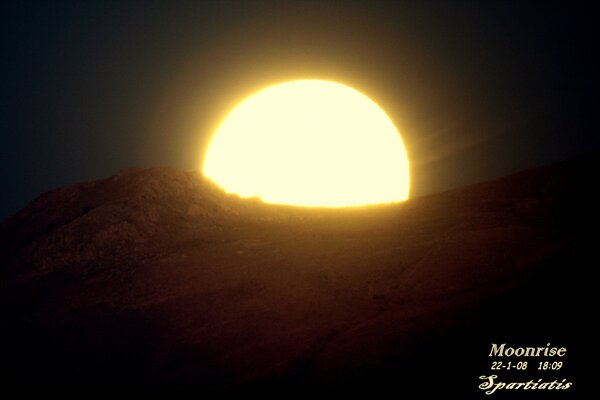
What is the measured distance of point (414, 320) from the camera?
48.2 ft

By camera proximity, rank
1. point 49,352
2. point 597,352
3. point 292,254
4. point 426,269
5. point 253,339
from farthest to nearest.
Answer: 1. point 292,254
2. point 426,269
3. point 49,352
4. point 253,339
5. point 597,352

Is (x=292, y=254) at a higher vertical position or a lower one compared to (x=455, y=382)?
higher

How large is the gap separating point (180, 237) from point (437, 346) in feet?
64.2

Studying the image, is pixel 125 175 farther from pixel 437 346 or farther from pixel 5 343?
pixel 437 346

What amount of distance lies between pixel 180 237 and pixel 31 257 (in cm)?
915

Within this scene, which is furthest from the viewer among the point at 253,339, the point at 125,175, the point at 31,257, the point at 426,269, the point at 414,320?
the point at 125,175

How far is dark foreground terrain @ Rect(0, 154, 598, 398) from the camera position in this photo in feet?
42.2

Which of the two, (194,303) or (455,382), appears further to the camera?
(194,303)

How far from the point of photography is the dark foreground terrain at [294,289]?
1287cm

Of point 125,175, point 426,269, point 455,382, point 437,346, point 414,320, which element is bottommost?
point 455,382

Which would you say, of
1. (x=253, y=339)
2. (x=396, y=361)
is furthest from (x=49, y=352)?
(x=396, y=361)

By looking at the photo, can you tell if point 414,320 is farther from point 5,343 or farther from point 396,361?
point 5,343

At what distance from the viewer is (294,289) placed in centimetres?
2028

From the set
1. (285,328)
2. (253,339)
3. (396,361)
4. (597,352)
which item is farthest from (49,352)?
(597,352)
